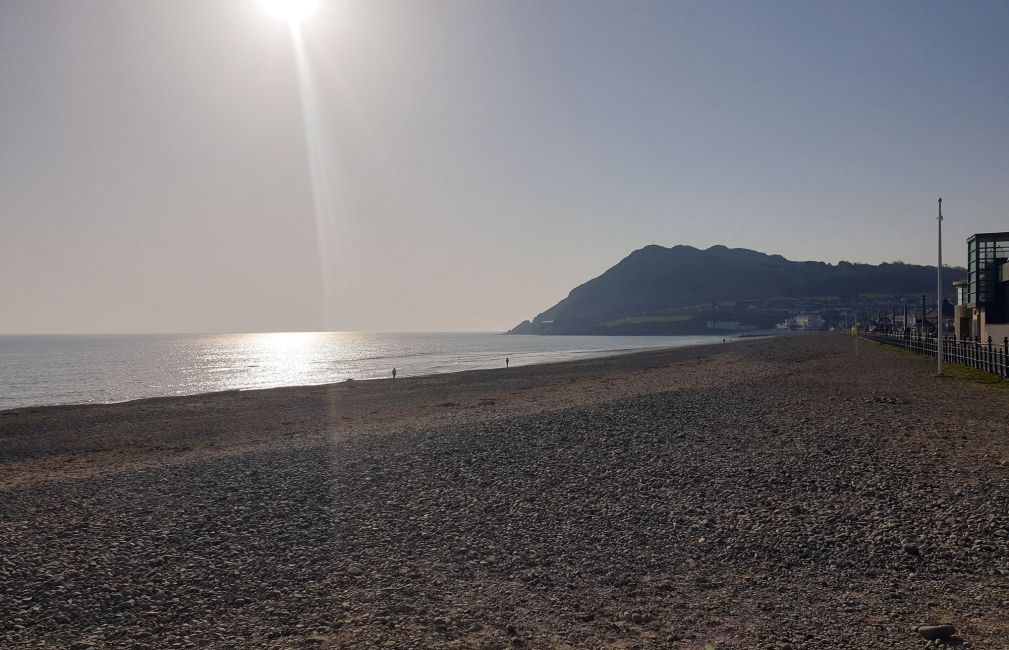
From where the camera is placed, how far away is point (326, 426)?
83.0ft

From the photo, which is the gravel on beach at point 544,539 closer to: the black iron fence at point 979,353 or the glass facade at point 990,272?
the black iron fence at point 979,353

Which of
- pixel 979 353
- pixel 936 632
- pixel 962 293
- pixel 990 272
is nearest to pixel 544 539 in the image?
pixel 936 632

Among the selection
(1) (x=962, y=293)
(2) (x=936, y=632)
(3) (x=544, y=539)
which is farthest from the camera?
(1) (x=962, y=293)

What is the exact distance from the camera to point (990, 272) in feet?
150

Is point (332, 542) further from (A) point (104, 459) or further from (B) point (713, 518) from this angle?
(A) point (104, 459)

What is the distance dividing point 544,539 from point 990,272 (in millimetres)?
50946

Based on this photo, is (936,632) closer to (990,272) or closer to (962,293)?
(990,272)

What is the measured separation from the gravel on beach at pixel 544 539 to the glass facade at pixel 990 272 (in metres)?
33.7

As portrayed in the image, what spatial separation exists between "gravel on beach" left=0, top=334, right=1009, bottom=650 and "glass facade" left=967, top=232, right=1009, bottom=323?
33667mm

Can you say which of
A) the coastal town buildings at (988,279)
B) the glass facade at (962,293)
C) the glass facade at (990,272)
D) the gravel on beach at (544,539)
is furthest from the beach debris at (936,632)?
the glass facade at (962,293)

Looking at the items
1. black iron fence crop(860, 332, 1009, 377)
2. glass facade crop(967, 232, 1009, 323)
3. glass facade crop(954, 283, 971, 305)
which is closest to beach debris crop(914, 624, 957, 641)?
black iron fence crop(860, 332, 1009, 377)

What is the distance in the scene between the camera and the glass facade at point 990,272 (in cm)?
4509

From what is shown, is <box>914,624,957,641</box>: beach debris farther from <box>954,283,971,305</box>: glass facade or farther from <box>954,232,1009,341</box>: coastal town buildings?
<box>954,283,971,305</box>: glass facade

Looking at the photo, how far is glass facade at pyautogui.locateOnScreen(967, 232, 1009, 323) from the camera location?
4509 cm
